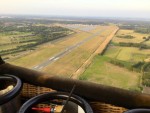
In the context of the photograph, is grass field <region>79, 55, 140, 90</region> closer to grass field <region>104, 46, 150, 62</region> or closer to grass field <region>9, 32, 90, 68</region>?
grass field <region>104, 46, 150, 62</region>

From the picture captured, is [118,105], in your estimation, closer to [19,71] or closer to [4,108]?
[4,108]

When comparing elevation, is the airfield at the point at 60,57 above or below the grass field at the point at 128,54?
below

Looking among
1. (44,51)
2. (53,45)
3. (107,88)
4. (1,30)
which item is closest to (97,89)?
(107,88)

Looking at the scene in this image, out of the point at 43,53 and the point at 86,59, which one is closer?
the point at 86,59

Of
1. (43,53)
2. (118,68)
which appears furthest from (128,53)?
(43,53)

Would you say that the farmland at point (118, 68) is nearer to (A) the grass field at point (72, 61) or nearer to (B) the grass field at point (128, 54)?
(B) the grass field at point (128, 54)

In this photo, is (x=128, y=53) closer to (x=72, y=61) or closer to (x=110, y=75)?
(x=72, y=61)

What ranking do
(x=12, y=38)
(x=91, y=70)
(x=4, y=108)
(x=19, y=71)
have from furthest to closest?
(x=12, y=38) < (x=91, y=70) < (x=19, y=71) < (x=4, y=108)

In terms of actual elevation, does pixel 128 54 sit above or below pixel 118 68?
above

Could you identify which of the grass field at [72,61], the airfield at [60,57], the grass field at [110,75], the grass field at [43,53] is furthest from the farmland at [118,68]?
the grass field at [43,53]
